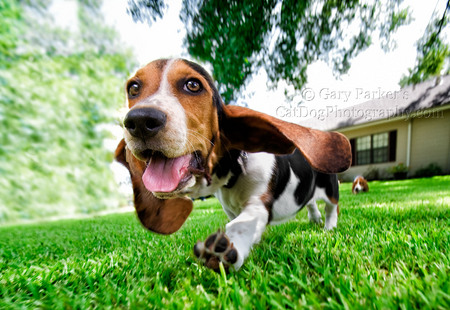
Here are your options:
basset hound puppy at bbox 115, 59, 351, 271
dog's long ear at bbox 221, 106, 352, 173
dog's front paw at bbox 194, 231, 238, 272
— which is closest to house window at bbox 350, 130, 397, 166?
basset hound puppy at bbox 115, 59, 351, 271

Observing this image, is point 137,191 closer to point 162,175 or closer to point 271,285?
point 162,175

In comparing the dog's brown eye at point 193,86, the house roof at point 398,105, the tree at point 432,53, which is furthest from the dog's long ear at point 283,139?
the house roof at point 398,105

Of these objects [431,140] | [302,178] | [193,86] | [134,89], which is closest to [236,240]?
[193,86]

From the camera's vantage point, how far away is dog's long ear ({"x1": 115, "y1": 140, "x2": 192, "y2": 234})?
1.98m

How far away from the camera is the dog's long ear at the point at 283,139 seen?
1.60 meters

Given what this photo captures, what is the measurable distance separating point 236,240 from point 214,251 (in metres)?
0.24

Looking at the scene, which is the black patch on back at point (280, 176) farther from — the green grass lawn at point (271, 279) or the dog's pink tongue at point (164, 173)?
the dog's pink tongue at point (164, 173)

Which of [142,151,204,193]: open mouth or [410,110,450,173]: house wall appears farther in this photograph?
[410,110,450,173]: house wall

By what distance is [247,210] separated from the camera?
1.74 meters

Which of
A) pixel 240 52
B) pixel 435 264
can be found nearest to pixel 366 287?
pixel 435 264

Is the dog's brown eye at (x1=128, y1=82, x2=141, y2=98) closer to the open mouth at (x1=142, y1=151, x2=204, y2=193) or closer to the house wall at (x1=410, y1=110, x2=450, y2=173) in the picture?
the open mouth at (x1=142, y1=151, x2=204, y2=193)

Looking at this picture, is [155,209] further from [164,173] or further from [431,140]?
[431,140]

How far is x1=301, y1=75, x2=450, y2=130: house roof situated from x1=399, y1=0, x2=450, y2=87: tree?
2350 mm

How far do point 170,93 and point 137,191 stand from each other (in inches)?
34.9
